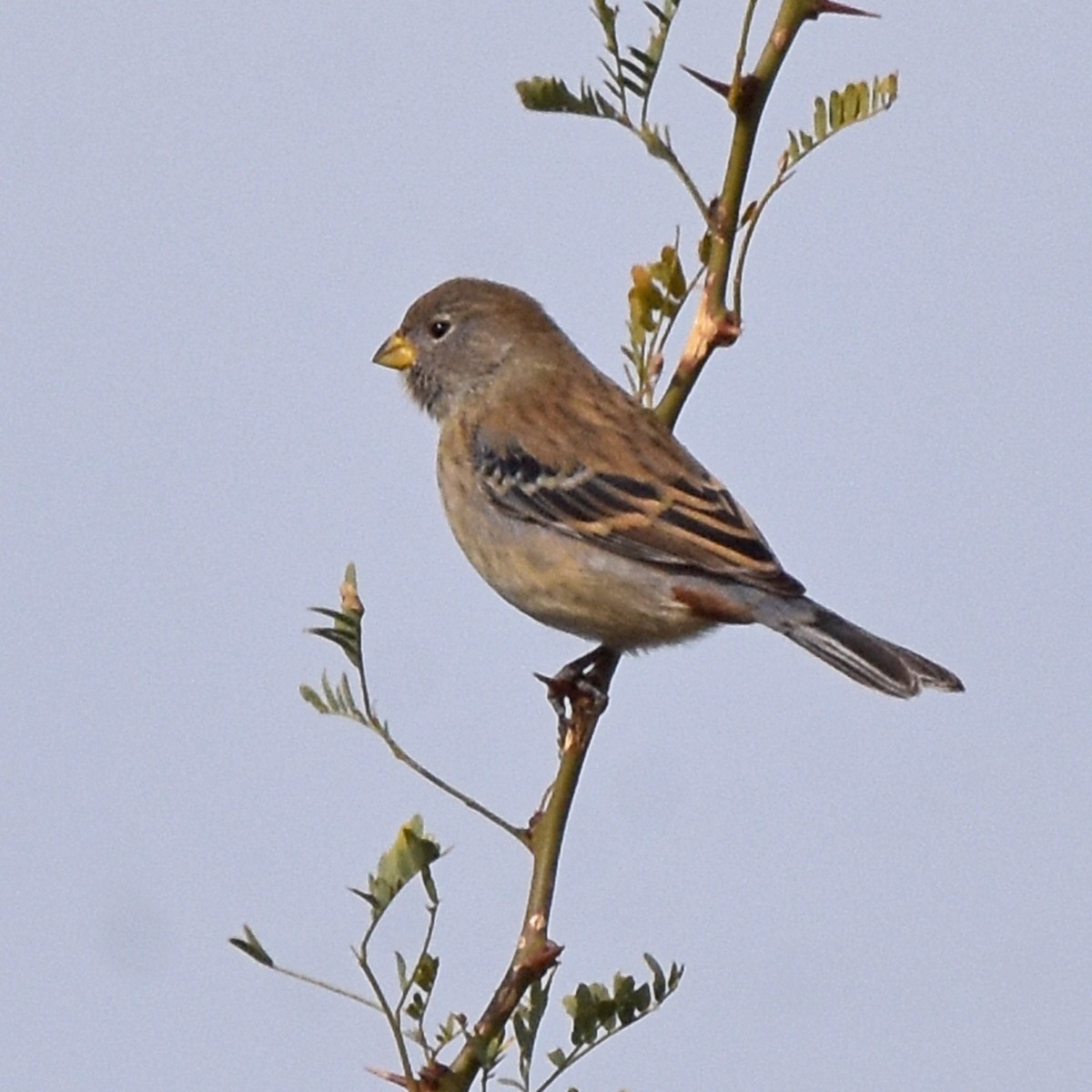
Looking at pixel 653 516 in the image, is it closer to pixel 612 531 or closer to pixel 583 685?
pixel 612 531

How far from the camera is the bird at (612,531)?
5.55 meters

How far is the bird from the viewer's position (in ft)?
18.2

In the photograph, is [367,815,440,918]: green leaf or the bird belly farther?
the bird belly

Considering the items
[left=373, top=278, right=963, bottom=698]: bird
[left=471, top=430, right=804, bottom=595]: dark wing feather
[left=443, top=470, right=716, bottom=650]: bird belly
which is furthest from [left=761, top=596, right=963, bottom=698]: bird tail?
[left=443, top=470, right=716, bottom=650]: bird belly

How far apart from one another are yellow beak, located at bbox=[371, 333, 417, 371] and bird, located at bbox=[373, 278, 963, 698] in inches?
16.2

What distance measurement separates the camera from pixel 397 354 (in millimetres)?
7348

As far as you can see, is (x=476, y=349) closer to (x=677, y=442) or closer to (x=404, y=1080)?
(x=677, y=442)

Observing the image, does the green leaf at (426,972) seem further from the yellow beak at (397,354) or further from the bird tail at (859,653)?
the yellow beak at (397,354)

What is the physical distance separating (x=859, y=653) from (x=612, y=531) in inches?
39.9

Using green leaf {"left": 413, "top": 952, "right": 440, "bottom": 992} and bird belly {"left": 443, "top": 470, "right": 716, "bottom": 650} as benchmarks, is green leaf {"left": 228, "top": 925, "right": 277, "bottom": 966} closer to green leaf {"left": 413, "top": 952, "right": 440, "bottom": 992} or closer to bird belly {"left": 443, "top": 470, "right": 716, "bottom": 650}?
green leaf {"left": 413, "top": 952, "right": 440, "bottom": 992}

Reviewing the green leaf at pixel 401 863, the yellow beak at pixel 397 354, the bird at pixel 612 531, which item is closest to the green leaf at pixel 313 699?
the green leaf at pixel 401 863

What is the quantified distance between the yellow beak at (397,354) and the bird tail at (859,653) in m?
2.26

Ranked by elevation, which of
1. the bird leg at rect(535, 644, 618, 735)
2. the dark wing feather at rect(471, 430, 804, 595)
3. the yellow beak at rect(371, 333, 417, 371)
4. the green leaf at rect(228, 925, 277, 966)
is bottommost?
the green leaf at rect(228, 925, 277, 966)

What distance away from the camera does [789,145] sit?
13.5ft
